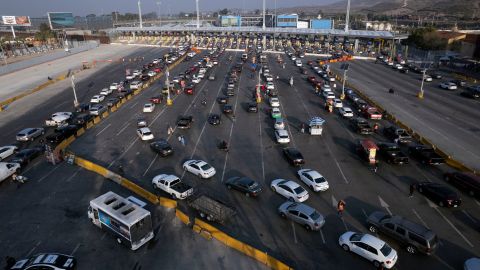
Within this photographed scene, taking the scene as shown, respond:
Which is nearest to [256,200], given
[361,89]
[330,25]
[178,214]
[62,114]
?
[178,214]

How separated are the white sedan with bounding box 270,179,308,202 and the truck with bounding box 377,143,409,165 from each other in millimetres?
10600

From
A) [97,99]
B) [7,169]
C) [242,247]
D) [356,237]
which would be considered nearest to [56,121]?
[97,99]

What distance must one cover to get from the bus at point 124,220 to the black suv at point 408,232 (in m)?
13.9

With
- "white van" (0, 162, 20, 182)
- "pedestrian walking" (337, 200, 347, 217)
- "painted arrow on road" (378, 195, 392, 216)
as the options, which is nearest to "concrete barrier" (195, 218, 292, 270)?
Result: "pedestrian walking" (337, 200, 347, 217)

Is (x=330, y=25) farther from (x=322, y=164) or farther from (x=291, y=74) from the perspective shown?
(x=322, y=164)

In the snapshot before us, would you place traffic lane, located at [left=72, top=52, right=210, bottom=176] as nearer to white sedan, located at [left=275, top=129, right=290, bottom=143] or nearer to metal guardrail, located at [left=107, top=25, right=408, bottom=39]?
white sedan, located at [left=275, top=129, right=290, bottom=143]

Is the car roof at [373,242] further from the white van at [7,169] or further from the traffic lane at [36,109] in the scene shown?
the traffic lane at [36,109]

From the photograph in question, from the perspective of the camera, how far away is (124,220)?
18922 millimetres

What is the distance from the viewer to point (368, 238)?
18.5 m

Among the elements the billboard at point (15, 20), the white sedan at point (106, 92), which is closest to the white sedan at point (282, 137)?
the white sedan at point (106, 92)

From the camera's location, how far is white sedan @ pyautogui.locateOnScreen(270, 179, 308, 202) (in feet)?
78.4

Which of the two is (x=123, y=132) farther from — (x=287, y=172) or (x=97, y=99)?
(x=287, y=172)

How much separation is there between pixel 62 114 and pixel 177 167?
21.8m

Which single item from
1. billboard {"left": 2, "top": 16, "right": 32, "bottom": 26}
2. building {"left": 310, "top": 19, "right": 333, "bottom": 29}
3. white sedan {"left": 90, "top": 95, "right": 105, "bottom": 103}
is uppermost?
billboard {"left": 2, "top": 16, "right": 32, "bottom": 26}
